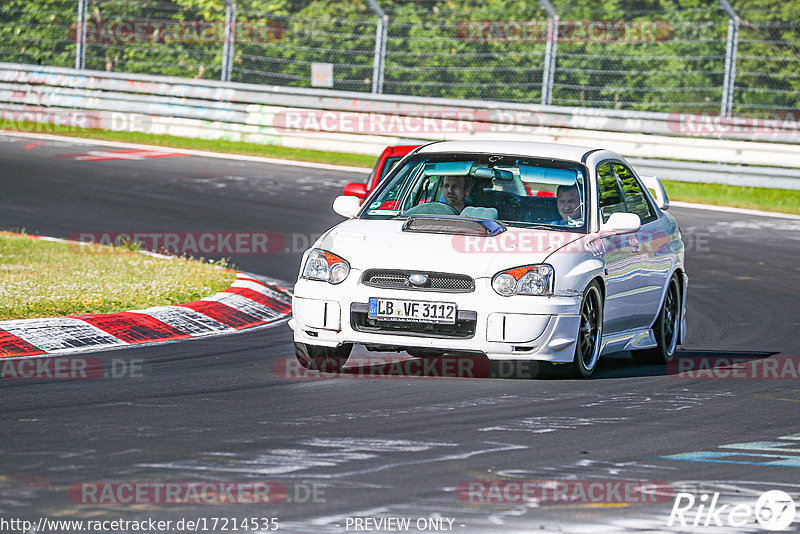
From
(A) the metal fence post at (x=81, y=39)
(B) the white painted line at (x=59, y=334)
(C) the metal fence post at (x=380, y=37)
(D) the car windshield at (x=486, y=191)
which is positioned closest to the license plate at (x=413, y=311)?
(D) the car windshield at (x=486, y=191)

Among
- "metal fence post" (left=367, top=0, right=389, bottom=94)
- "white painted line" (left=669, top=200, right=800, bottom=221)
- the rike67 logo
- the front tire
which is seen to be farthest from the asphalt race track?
"metal fence post" (left=367, top=0, right=389, bottom=94)

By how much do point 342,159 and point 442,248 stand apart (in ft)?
50.0

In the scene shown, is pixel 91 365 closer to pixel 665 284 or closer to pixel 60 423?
pixel 60 423

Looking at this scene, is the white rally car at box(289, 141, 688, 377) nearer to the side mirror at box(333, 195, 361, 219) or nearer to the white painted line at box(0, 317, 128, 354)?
the side mirror at box(333, 195, 361, 219)

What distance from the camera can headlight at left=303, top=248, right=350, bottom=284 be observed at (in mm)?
→ 8812

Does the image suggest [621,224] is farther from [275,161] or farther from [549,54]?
[275,161]

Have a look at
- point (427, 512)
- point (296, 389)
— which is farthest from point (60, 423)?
point (427, 512)

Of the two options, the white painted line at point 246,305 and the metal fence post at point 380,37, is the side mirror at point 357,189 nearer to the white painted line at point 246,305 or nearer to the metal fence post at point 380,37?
the white painted line at point 246,305

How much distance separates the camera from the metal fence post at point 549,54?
2238 centimetres

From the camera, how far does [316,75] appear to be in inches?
968

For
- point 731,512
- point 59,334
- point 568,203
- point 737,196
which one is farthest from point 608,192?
point 737,196

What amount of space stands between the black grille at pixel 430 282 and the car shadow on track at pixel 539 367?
0.58 meters

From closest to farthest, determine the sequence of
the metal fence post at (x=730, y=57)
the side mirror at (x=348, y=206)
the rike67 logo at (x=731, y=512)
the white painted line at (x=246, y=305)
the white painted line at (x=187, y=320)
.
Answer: the rike67 logo at (x=731, y=512), the side mirror at (x=348, y=206), the white painted line at (x=187, y=320), the white painted line at (x=246, y=305), the metal fence post at (x=730, y=57)

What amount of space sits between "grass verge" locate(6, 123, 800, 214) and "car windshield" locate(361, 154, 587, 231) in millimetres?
10927
